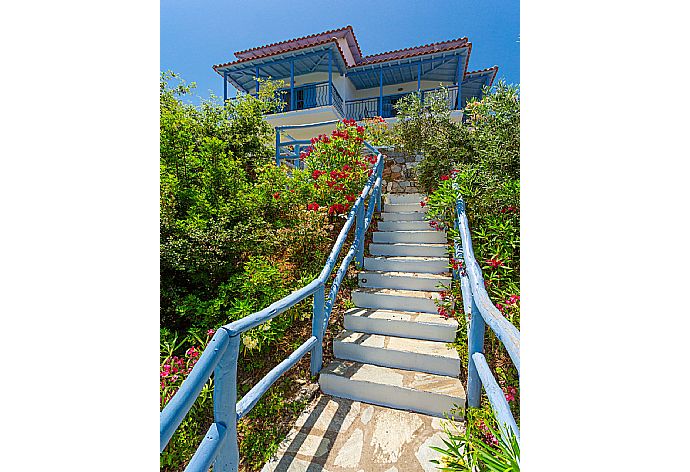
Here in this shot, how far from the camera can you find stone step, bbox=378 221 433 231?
4.88 meters

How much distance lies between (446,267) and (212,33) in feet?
10.9

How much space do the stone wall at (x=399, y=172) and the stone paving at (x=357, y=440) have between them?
16.3 ft

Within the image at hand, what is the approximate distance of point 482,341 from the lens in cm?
196

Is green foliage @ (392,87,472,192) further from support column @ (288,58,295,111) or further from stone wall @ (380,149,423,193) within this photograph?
support column @ (288,58,295,111)

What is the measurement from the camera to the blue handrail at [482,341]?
4.05ft

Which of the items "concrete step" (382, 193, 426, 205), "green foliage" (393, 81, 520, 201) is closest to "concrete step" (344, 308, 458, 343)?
"green foliage" (393, 81, 520, 201)

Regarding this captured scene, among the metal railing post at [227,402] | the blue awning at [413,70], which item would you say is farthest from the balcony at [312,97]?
the metal railing post at [227,402]

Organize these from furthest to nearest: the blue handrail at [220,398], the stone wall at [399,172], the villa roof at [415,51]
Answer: the villa roof at [415,51], the stone wall at [399,172], the blue handrail at [220,398]

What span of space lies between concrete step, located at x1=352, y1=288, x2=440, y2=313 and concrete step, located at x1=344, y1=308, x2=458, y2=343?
64mm

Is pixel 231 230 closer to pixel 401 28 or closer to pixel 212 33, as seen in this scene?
pixel 212 33

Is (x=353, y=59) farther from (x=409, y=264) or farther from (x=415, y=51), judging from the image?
(x=409, y=264)

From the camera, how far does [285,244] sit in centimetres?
391

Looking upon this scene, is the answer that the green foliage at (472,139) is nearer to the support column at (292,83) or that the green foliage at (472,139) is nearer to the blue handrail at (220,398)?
the blue handrail at (220,398)
